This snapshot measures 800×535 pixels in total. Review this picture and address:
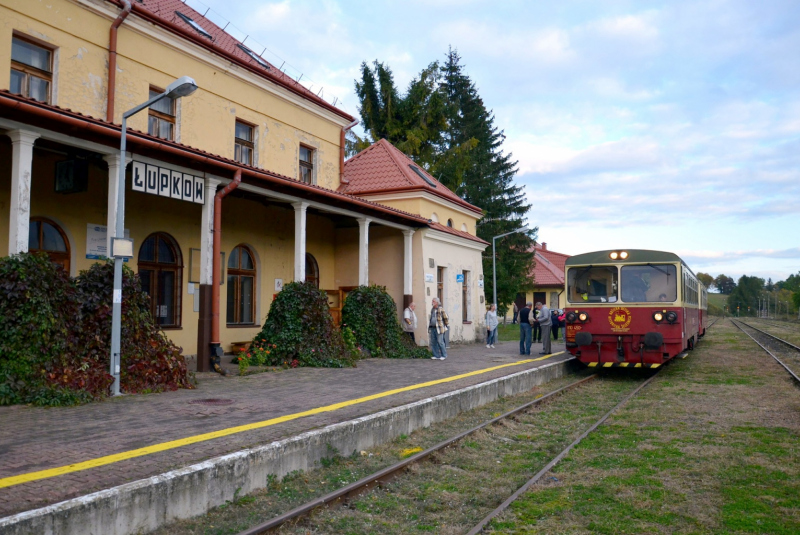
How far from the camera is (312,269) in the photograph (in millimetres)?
18703

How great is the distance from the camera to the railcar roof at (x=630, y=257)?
1423cm

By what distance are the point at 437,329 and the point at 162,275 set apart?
6852mm

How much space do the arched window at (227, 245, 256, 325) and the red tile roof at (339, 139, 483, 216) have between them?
16.8ft

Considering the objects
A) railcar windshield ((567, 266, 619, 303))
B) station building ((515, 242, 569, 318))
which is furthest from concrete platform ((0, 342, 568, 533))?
station building ((515, 242, 569, 318))

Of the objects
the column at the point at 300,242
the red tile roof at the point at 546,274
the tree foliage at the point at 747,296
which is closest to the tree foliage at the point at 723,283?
the tree foliage at the point at 747,296

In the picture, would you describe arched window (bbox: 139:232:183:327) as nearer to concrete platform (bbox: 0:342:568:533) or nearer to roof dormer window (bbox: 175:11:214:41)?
concrete platform (bbox: 0:342:568:533)

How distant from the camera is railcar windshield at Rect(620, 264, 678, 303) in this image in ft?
45.5

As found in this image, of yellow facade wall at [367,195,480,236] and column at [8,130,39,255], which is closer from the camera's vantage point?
column at [8,130,39,255]

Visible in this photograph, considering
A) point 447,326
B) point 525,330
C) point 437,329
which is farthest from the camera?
point 525,330

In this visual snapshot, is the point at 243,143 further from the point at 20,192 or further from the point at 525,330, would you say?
the point at 525,330

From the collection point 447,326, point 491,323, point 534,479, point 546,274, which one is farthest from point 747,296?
point 534,479

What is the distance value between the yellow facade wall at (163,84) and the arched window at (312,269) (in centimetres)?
244

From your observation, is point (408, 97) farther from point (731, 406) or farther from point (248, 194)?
point (731, 406)

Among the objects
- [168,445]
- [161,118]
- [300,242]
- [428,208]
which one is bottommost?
[168,445]
